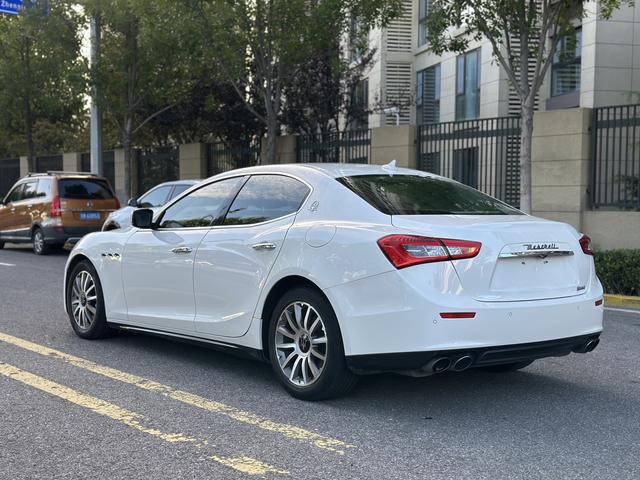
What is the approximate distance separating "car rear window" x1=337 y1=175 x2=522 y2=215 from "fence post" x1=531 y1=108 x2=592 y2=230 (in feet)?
30.1

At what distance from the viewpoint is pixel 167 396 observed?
199 inches

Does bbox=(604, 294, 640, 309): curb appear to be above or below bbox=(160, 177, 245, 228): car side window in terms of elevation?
below

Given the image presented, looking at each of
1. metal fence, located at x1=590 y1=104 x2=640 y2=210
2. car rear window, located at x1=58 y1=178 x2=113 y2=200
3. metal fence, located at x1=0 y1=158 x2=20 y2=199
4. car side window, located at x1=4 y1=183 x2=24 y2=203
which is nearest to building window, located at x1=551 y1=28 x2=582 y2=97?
metal fence, located at x1=590 y1=104 x2=640 y2=210

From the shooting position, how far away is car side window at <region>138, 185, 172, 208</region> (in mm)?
14441

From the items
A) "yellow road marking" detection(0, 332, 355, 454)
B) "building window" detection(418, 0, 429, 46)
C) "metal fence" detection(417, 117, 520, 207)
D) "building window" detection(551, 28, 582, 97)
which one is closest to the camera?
"yellow road marking" detection(0, 332, 355, 454)

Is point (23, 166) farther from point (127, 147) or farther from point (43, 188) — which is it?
point (43, 188)

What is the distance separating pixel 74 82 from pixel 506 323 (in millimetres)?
17341

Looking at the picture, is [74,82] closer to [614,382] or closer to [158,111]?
[158,111]

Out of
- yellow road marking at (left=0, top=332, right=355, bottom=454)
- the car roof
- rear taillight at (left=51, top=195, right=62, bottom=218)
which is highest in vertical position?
the car roof

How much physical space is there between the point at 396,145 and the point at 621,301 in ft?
25.3

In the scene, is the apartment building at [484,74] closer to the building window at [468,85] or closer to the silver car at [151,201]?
the building window at [468,85]

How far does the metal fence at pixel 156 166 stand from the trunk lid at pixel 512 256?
19244 millimetres

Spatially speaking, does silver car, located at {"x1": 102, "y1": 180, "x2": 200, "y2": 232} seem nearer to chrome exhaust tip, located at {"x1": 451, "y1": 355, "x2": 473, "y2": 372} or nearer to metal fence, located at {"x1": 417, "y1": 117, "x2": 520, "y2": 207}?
metal fence, located at {"x1": 417, "y1": 117, "x2": 520, "y2": 207}

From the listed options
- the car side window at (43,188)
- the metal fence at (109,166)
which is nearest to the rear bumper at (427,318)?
the car side window at (43,188)
